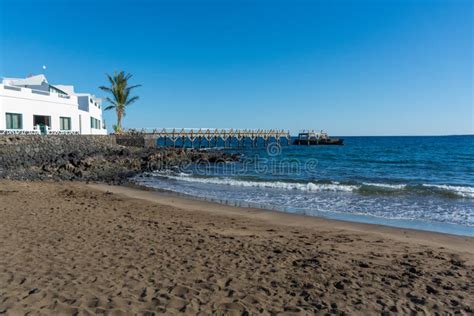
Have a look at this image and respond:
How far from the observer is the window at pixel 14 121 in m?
21.5

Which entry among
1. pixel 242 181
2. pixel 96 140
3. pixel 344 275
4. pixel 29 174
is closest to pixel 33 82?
pixel 96 140

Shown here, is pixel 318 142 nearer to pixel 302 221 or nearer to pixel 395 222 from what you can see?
pixel 395 222

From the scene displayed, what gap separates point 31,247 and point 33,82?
3201cm

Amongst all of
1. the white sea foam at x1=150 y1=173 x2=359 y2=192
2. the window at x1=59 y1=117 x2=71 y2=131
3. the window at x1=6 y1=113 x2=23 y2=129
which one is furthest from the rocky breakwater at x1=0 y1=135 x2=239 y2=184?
the white sea foam at x1=150 y1=173 x2=359 y2=192

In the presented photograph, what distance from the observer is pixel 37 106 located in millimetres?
23203

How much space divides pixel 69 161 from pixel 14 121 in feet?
19.1

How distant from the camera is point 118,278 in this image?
4.40 metres

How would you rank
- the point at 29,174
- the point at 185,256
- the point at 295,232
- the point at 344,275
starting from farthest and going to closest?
the point at 29,174, the point at 295,232, the point at 185,256, the point at 344,275

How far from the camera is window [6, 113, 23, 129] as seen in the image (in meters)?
21.5

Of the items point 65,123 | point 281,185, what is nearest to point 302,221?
point 281,185

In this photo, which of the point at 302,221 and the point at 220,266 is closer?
the point at 220,266

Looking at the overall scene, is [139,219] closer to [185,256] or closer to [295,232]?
[185,256]

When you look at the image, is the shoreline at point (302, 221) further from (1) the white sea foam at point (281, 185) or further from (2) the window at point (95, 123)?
(2) the window at point (95, 123)

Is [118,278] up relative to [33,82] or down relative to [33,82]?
down
